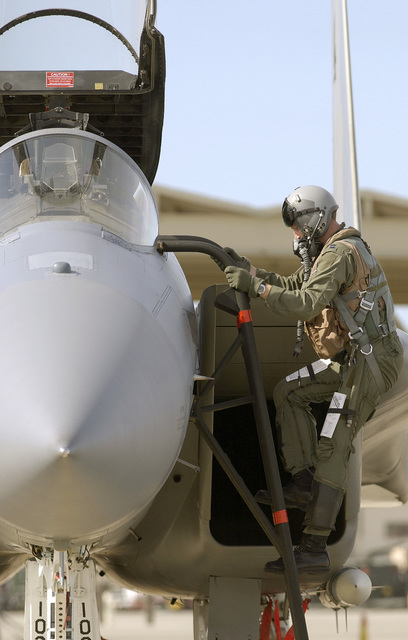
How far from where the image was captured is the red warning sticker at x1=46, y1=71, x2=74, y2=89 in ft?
16.9

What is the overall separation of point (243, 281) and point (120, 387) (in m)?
1.11

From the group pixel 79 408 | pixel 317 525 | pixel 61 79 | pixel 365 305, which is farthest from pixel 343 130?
pixel 79 408

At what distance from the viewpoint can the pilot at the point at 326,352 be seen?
3787mm

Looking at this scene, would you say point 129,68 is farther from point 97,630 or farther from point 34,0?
point 97,630

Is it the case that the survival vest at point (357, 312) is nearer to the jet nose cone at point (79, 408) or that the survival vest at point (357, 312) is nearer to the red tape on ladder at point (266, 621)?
the jet nose cone at point (79, 408)

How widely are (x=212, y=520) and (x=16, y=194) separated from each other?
1.87 metres

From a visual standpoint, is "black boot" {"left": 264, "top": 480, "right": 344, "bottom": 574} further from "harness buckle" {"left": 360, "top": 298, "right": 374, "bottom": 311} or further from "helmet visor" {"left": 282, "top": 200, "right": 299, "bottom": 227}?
"helmet visor" {"left": 282, "top": 200, "right": 299, "bottom": 227}

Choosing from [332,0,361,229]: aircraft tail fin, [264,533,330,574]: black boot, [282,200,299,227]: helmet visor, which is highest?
[332,0,361,229]: aircraft tail fin

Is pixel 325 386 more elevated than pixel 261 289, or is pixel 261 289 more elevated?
pixel 261 289

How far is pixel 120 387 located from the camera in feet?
9.18

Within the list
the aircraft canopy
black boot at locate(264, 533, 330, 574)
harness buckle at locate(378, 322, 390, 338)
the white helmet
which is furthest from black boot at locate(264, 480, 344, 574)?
the aircraft canopy

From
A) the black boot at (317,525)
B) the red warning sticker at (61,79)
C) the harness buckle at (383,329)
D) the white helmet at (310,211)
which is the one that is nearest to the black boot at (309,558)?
the black boot at (317,525)

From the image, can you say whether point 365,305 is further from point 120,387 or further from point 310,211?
point 120,387

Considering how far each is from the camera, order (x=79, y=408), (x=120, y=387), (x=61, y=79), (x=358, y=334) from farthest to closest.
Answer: (x=61, y=79) < (x=358, y=334) < (x=120, y=387) < (x=79, y=408)
